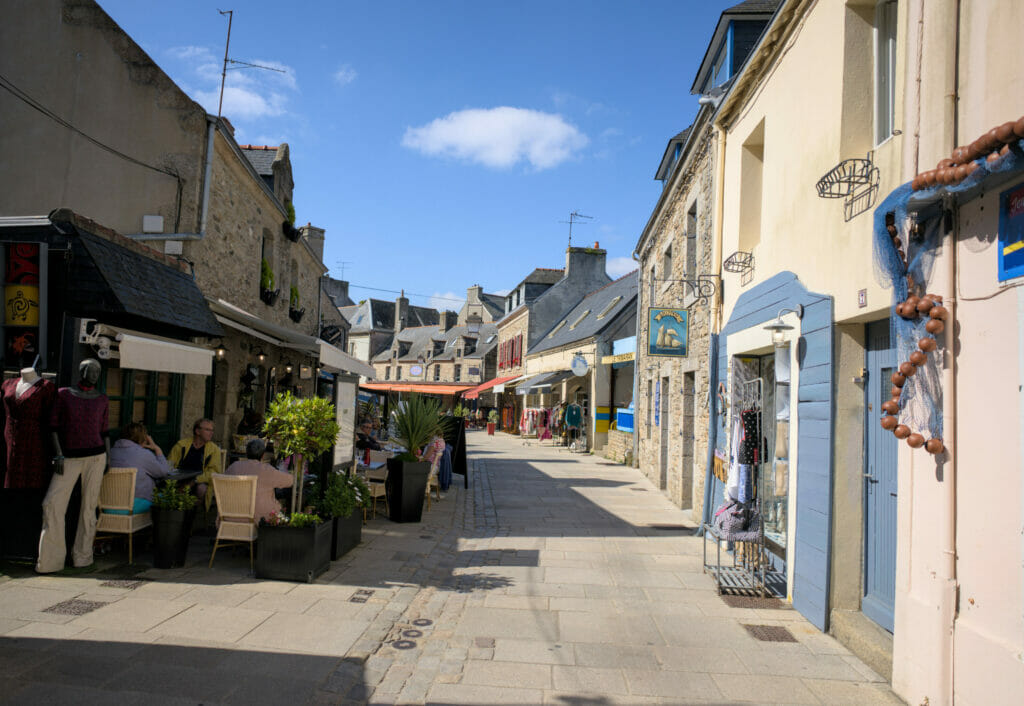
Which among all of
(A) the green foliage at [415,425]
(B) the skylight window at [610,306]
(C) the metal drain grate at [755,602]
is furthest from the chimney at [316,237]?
(C) the metal drain grate at [755,602]

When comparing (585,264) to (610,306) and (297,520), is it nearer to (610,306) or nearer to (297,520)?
(610,306)

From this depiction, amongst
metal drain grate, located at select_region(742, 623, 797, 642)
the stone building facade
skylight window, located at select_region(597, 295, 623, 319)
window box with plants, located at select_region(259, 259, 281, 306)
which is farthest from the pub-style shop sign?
skylight window, located at select_region(597, 295, 623, 319)

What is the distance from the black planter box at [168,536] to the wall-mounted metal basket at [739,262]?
19.4 ft

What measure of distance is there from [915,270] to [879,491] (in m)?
1.61

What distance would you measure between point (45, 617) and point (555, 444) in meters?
21.1

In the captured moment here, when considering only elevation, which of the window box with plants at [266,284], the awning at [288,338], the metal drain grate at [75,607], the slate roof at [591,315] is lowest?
the metal drain grate at [75,607]

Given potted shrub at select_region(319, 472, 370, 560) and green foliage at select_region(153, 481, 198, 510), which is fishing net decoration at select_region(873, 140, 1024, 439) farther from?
green foliage at select_region(153, 481, 198, 510)

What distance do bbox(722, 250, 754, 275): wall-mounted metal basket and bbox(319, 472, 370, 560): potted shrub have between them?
4.65 meters

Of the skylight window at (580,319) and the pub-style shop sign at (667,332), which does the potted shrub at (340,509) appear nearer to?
the pub-style shop sign at (667,332)

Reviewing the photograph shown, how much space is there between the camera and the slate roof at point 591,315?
21.4 metres

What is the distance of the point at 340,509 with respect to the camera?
20.0 ft

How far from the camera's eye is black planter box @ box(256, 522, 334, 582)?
5398mm

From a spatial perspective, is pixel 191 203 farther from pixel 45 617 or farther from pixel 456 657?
pixel 456 657

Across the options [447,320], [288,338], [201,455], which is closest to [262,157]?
[288,338]
